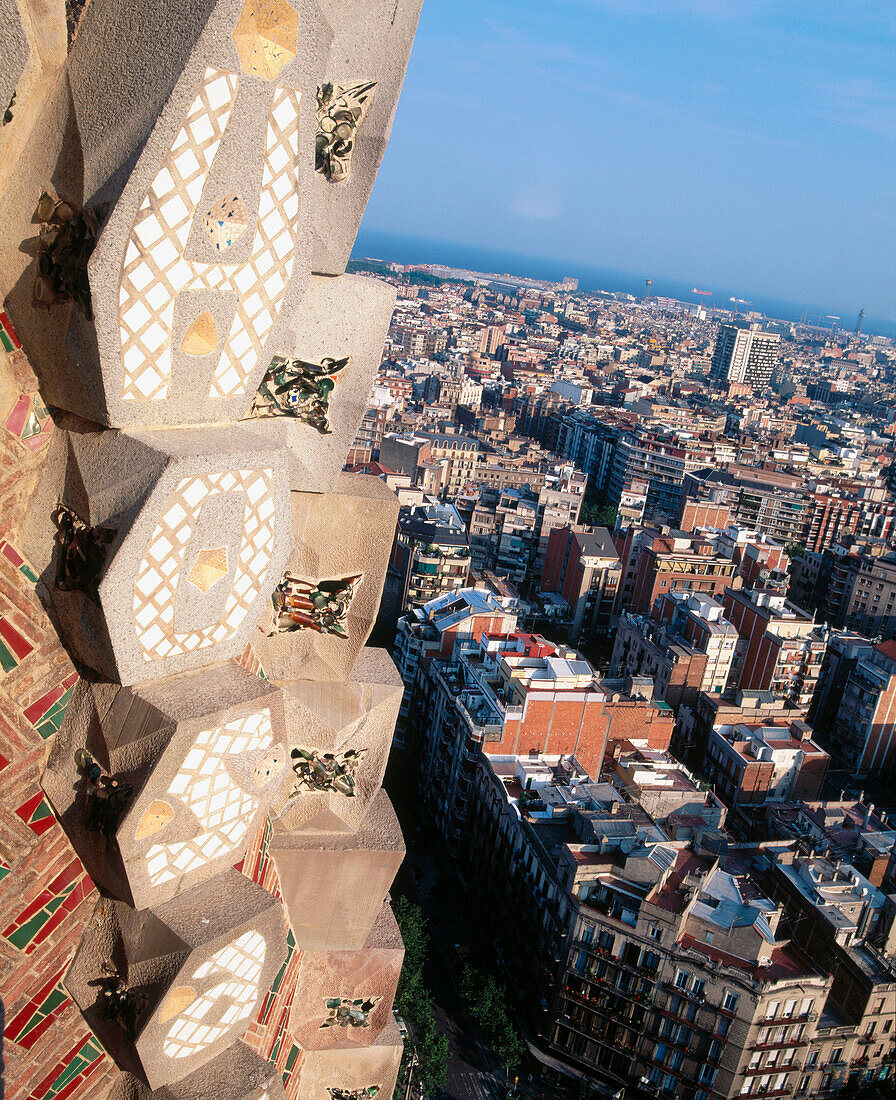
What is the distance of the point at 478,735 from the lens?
11.7 metres

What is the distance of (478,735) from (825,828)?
14.8ft

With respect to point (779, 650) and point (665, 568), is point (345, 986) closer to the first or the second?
point (779, 650)

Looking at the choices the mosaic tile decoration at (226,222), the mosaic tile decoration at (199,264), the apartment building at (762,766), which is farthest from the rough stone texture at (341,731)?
the apartment building at (762,766)

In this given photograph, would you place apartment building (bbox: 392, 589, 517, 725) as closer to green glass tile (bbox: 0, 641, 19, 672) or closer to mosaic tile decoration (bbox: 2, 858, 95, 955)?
mosaic tile decoration (bbox: 2, 858, 95, 955)

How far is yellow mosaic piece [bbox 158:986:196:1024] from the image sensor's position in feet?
3.68

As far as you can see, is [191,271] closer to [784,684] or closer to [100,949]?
[100,949]

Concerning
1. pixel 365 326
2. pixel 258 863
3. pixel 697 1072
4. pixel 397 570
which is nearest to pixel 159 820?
pixel 258 863

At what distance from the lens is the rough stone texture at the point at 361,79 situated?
1.19 m

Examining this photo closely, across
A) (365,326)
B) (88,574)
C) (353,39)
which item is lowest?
(88,574)

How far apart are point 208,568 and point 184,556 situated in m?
0.04

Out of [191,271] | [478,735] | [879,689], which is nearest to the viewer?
[191,271]

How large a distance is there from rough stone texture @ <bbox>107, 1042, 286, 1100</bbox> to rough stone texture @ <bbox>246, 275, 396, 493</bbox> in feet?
2.57

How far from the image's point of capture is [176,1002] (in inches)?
44.7

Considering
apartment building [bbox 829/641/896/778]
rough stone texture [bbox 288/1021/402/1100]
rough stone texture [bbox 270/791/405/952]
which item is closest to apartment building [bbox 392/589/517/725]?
apartment building [bbox 829/641/896/778]
